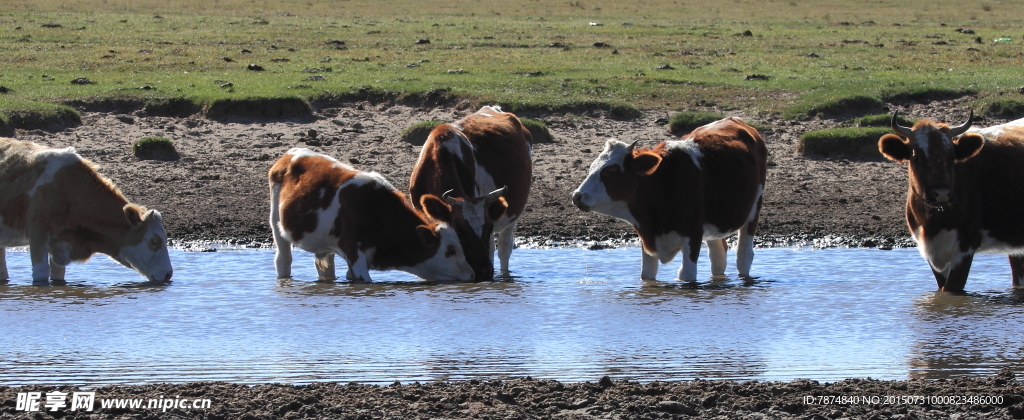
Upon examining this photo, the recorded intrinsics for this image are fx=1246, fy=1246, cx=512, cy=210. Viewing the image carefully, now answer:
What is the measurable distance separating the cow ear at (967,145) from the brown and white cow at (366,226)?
3.97 m

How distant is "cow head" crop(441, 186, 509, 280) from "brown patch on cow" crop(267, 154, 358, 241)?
949 millimetres

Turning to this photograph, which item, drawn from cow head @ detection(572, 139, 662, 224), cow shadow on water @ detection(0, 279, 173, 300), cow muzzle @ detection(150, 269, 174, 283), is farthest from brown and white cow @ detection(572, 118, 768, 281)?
cow shadow on water @ detection(0, 279, 173, 300)

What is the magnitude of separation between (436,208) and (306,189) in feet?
3.63

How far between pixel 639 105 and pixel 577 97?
1.02 meters

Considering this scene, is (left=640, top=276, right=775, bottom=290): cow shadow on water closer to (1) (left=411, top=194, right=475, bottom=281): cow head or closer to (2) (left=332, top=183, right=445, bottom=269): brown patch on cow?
(1) (left=411, top=194, right=475, bottom=281): cow head

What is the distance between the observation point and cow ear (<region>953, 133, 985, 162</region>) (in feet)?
30.4

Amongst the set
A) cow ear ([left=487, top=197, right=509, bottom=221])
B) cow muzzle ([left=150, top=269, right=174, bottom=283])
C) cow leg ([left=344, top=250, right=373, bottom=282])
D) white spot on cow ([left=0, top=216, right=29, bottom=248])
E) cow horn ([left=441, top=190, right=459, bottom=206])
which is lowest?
cow muzzle ([left=150, top=269, right=174, bottom=283])

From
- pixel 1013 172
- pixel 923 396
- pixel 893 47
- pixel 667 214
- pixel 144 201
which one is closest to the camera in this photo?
pixel 923 396

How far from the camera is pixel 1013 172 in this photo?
9.45 meters

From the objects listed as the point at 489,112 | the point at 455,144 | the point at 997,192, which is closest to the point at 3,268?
the point at 455,144

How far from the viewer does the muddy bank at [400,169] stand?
45.7ft

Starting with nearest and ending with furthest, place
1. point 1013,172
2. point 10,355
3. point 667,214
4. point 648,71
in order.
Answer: point 10,355, point 1013,172, point 667,214, point 648,71

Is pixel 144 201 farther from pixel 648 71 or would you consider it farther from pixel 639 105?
pixel 648 71

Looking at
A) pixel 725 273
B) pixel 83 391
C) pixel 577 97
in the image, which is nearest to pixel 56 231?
pixel 83 391
